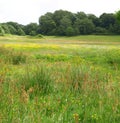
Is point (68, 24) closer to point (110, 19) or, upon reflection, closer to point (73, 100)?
point (110, 19)

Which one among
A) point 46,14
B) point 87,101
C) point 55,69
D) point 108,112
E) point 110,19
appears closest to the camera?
point 108,112

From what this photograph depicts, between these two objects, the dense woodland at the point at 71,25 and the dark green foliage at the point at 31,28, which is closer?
the dense woodland at the point at 71,25

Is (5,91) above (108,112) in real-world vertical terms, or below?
above

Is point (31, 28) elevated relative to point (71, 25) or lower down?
lower down

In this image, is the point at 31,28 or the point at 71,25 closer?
the point at 71,25

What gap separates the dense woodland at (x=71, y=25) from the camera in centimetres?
8150

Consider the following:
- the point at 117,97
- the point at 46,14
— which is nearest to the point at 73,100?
the point at 117,97

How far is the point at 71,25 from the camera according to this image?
84000 mm

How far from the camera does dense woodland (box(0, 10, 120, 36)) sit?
81.5 m

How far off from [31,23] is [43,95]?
88.1 metres

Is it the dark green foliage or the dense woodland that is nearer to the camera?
the dense woodland

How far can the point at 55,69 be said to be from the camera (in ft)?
28.4

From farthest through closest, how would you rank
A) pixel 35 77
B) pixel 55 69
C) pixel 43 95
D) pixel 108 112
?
pixel 55 69 < pixel 35 77 < pixel 43 95 < pixel 108 112

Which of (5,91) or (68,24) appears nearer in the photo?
(5,91)
